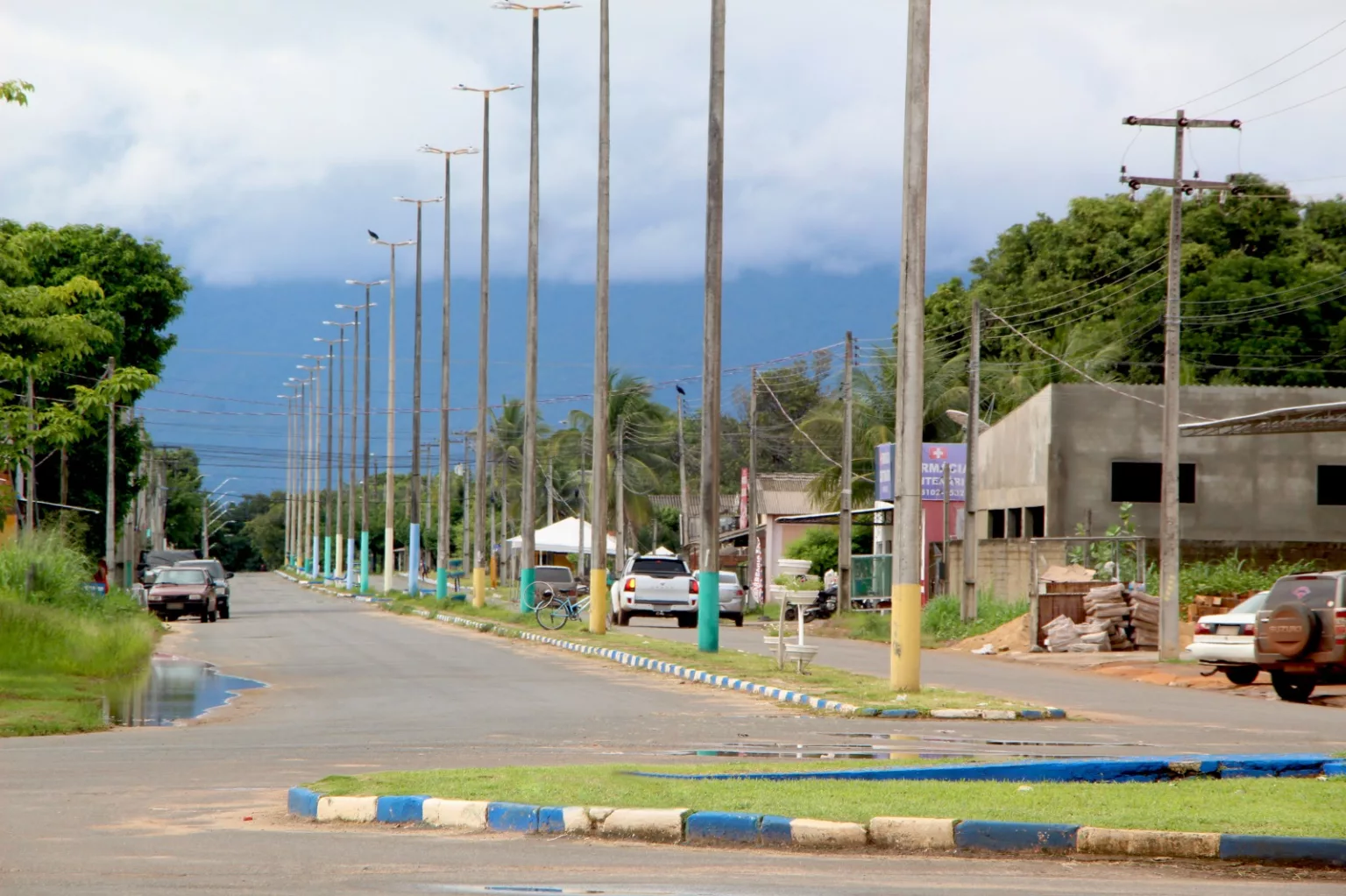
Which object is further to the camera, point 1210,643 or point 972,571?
point 972,571

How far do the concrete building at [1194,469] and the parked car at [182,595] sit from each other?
2423 centimetres

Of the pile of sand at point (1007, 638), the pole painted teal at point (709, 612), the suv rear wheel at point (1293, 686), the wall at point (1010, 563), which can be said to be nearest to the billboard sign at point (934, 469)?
the wall at point (1010, 563)

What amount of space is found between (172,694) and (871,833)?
1566 centimetres

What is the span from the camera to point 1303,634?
22.4 m

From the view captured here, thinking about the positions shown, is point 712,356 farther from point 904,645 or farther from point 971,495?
point 971,495

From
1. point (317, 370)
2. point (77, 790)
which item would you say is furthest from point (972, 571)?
point (317, 370)

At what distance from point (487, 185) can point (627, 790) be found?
4635cm

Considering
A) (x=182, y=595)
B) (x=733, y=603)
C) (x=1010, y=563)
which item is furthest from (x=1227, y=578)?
(x=182, y=595)

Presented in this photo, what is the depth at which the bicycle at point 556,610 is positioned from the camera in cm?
4162

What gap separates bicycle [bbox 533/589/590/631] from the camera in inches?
1639

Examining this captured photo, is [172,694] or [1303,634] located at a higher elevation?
[1303,634]

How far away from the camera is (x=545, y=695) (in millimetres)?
22266

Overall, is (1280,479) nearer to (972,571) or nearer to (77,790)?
(972,571)

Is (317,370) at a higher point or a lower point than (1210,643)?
higher
